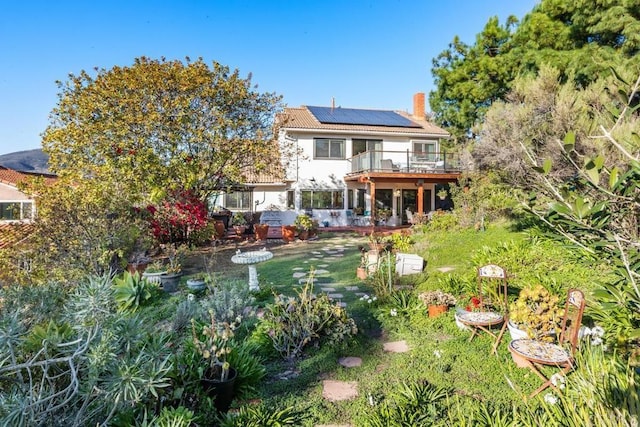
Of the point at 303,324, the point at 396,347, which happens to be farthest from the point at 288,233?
the point at 396,347

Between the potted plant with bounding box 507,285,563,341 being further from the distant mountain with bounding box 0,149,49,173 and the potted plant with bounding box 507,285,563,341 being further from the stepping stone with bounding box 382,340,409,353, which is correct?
the distant mountain with bounding box 0,149,49,173

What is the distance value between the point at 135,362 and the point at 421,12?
16.4 metres

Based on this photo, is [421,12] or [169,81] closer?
[169,81]

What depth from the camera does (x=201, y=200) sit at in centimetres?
1263

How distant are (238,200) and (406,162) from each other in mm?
10272

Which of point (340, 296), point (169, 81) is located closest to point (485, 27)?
point (169, 81)

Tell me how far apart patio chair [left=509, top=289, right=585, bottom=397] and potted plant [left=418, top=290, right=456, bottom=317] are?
1.65 metres

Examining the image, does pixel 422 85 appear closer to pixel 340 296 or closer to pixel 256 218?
pixel 256 218

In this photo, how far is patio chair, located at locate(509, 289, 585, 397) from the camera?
10.5 feet

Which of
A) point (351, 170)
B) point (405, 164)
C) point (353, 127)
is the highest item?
point (353, 127)

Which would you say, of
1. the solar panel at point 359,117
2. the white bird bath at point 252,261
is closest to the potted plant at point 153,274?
the white bird bath at point 252,261

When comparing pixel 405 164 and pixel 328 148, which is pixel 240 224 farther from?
pixel 405 164

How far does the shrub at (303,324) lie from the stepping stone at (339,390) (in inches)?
29.7

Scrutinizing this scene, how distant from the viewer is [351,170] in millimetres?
20328
